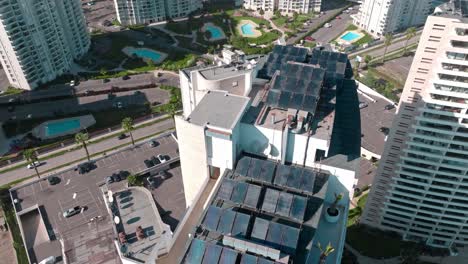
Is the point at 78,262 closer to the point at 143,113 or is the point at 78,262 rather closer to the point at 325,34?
the point at 143,113

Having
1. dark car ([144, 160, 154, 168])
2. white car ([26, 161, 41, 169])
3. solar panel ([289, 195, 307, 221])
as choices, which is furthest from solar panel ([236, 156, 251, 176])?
white car ([26, 161, 41, 169])

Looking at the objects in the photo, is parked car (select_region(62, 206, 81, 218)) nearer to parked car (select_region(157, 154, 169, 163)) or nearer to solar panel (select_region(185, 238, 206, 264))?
parked car (select_region(157, 154, 169, 163))

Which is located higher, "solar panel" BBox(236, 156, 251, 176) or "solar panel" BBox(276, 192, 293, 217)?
"solar panel" BBox(236, 156, 251, 176)

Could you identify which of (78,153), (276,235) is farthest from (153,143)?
(276,235)

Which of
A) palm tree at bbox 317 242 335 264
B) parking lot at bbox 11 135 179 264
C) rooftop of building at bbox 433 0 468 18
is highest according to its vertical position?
rooftop of building at bbox 433 0 468 18

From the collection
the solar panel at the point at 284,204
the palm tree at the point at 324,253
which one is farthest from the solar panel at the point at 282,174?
the palm tree at the point at 324,253

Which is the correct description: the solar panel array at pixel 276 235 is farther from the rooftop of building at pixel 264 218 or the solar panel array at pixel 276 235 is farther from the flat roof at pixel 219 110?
the flat roof at pixel 219 110

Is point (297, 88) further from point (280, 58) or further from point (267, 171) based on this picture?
point (280, 58)

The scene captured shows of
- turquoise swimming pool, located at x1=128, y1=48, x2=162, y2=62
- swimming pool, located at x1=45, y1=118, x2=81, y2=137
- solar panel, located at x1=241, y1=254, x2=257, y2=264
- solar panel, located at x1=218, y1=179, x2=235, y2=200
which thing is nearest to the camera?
solar panel, located at x1=241, y1=254, x2=257, y2=264
